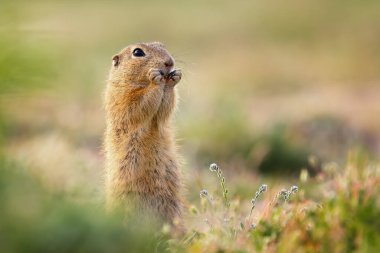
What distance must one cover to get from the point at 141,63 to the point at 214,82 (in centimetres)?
1551

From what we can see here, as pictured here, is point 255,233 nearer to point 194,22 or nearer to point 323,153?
point 323,153

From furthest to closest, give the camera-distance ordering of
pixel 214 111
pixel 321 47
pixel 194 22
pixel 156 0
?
1. pixel 156 0
2. pixel 194 22
3. pixel 321 47
4. pixel 214 111

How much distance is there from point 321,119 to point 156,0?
2199 cm

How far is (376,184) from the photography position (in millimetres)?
5340

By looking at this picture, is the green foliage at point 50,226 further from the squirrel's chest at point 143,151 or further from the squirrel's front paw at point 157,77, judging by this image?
the squirrel's front paw at point 157,77

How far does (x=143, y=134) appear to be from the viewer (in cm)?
708

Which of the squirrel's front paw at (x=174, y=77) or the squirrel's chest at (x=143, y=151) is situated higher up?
the squirrel's front paw at (x=174, y=77)

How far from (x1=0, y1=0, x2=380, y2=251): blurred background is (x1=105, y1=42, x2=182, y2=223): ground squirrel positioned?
31 centimetres

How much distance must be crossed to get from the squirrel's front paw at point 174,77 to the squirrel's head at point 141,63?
6 cm

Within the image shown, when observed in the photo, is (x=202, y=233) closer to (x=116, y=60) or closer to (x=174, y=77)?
(x=174, y=77)

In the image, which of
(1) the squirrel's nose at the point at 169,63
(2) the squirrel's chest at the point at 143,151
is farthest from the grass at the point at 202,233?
(1) the squirrel's nose at the point at 169,63

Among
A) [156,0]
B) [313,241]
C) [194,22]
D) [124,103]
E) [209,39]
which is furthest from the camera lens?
[156,0]

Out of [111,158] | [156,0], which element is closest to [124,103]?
[111,158]

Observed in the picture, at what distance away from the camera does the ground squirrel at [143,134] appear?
6.67 m
